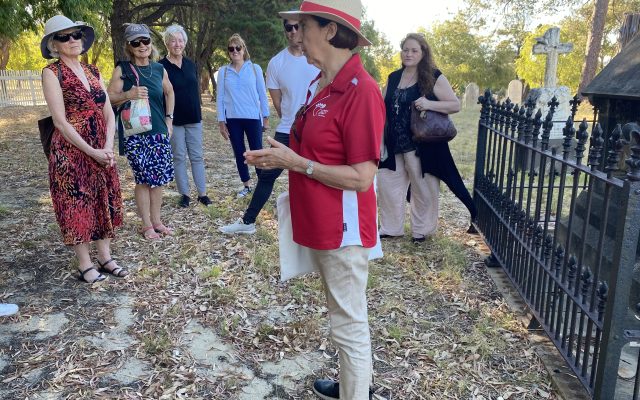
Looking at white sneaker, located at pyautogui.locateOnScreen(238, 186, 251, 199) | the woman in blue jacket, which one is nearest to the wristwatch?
the woman in blue jacket

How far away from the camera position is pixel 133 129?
4703mm

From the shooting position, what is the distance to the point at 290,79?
4.80m

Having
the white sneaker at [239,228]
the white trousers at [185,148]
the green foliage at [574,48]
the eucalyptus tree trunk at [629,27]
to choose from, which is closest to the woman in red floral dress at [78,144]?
the white sneaker at [239,228]

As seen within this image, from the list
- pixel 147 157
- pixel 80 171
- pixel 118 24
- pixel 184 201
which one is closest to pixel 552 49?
pixel 184 201

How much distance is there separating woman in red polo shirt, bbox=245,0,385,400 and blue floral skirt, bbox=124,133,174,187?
2838 mm

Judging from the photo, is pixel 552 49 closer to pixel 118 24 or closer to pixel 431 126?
pixel 431 126

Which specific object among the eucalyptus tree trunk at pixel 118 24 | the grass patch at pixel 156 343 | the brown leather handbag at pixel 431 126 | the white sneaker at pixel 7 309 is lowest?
the grass patch at pixel 156 343

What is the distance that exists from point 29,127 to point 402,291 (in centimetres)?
1290

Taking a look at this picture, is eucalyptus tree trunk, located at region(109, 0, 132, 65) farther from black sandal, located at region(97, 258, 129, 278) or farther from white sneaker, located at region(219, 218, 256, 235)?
black sandal, located at region(97, 258, 129, 278)

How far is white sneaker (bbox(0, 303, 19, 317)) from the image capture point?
11.5ft

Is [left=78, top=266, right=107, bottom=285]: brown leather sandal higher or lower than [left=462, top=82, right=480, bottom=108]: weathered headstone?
lower

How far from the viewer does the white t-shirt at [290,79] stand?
478cm

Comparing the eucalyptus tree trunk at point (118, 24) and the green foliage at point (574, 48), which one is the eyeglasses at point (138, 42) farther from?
the green foliage at point (574, 48)

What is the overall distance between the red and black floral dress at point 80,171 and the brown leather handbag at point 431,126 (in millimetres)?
2577
